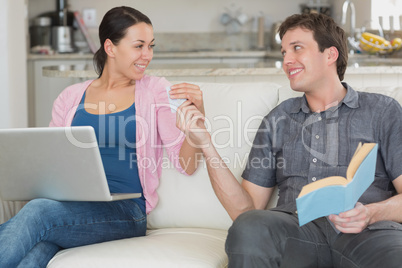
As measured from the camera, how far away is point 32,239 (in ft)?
6.09

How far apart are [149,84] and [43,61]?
3.08m

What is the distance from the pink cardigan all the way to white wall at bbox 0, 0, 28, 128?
171 centimetres

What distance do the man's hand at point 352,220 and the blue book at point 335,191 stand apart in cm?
13

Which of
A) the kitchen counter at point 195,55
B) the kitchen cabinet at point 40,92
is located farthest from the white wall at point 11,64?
the kitchen counter at point 195,55

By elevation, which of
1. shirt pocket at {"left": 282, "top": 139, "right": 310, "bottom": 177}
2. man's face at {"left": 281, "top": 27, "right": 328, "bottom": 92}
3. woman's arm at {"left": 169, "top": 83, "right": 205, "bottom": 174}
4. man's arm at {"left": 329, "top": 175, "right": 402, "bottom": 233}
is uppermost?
man's face at {"left": 281, "top": 27, "right": 328, "bottom": 92}

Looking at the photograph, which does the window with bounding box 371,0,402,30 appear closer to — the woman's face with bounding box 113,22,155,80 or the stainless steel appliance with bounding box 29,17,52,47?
the stainless steel appliance with bounding box 29,17,52,47

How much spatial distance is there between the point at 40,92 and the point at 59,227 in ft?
10.8

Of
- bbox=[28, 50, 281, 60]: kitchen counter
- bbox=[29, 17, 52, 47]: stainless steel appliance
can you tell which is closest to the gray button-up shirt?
bbox=[28, 50, 281, 60]: kitchen counter

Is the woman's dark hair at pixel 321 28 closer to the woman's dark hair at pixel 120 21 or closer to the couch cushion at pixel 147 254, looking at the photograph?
the woman's dark hair at pixel 120 21

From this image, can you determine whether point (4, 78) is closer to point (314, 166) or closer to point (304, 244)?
point (314, 166)

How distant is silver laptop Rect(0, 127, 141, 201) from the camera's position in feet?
6.04

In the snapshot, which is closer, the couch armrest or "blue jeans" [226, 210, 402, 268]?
"blue jeans" [226, 210, 402, 268]

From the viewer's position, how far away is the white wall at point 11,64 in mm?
3816

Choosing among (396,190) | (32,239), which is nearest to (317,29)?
(396,190)
